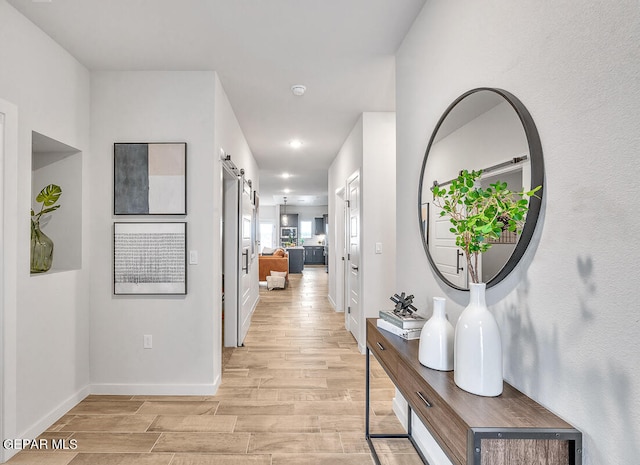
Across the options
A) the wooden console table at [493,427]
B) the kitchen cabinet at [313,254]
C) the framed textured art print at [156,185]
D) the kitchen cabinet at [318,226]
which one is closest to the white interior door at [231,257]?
the framed textured art print at [156,185]

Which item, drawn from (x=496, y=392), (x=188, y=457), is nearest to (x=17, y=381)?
(x=188, y=457)

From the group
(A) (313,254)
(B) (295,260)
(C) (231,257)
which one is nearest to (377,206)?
(C) (231,257)

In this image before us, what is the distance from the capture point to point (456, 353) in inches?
45.9

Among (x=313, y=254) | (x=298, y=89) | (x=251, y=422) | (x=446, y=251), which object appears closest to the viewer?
(x=446, y=251)

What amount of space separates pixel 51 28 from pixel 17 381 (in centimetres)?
223

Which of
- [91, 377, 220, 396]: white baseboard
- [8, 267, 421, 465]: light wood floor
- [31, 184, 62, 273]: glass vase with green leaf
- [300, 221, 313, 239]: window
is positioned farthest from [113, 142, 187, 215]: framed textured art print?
[300, 221, 313, 239]: window

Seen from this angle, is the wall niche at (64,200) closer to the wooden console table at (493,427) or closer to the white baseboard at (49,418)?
the white baseboard at (49,418)

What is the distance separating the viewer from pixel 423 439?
207 centimetres

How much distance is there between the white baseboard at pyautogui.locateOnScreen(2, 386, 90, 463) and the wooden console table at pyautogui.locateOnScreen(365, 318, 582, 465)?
238 cm

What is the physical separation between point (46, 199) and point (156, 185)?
0.72 m

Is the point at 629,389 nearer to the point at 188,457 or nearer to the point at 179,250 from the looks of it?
the point at 188,457

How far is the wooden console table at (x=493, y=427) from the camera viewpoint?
2.99 feet

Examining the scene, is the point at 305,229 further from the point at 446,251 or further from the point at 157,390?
the point at 446,251

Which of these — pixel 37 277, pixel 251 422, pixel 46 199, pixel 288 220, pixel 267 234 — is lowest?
pixel 251 422
